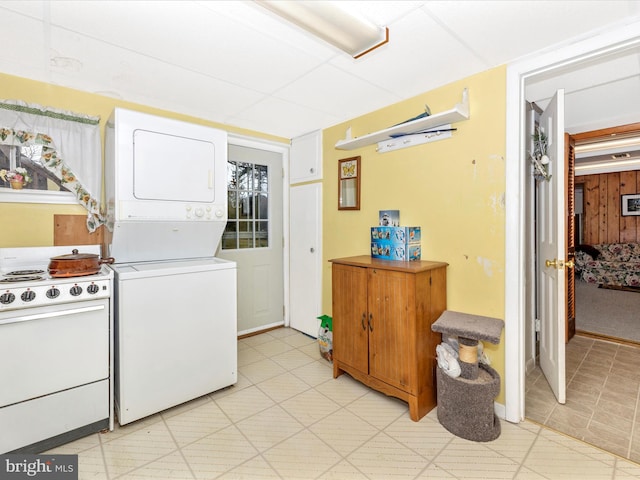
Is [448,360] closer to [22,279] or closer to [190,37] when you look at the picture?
[190,37]

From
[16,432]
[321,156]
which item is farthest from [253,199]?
[16,432]

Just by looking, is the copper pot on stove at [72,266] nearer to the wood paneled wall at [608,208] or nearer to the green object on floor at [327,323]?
the green object on floor at [327,323]

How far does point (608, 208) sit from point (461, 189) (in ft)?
22.3

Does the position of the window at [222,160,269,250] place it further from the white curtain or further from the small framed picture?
the small framed picture

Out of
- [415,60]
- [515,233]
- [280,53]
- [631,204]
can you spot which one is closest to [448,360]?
[515,233]

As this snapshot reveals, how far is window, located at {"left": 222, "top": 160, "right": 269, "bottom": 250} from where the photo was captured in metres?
3.45

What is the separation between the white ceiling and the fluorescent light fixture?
0.13m

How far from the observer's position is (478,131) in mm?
2195

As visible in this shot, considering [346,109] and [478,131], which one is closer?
[478,131]

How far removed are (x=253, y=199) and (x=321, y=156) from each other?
91 cm

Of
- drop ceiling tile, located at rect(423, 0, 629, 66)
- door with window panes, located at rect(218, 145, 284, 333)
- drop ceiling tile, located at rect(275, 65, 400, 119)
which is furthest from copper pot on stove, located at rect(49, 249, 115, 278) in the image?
drop ceiling tile, located at rect(423, 0, 629, 66)

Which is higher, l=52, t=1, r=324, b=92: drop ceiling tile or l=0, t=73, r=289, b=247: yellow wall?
l=52, t=1, r=324, b=92: drop ceiling tile

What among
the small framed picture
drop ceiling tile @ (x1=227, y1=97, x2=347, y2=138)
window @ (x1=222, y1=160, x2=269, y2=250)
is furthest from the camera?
the small framed picture

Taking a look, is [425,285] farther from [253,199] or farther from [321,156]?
[253,199]
